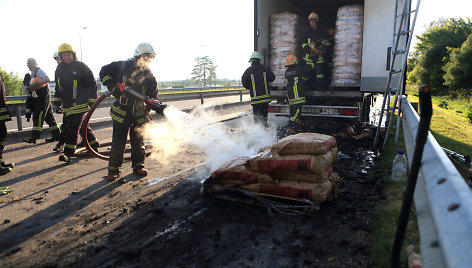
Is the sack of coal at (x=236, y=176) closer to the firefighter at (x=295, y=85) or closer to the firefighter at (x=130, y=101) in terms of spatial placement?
the firefighter at (x=130, y=101)

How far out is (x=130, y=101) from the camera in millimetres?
4586

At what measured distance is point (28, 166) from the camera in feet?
17.2

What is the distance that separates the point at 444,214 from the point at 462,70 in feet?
135

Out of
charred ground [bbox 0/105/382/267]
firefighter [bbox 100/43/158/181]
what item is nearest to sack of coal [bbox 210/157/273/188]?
charred ground [bbox 0/105/382/267]

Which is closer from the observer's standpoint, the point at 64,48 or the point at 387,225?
the point at 387,225

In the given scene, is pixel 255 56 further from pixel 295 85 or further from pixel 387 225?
pixel 387 225

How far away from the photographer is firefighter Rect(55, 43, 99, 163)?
18.0 feet

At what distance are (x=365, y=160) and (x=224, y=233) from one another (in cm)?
362

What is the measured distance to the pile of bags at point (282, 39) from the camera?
8.00 m

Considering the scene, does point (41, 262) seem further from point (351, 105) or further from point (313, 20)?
point (313, 20)

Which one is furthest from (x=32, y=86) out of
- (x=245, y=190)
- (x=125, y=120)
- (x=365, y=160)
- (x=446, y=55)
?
(x=446, y=55)

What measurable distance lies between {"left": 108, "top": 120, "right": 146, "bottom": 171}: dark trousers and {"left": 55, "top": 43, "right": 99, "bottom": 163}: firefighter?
136cm

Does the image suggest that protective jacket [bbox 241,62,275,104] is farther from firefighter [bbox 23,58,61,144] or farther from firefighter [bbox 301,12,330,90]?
firefighter [bbox 23,58,61,144]

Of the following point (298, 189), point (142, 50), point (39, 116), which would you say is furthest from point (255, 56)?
point (39, 116)
